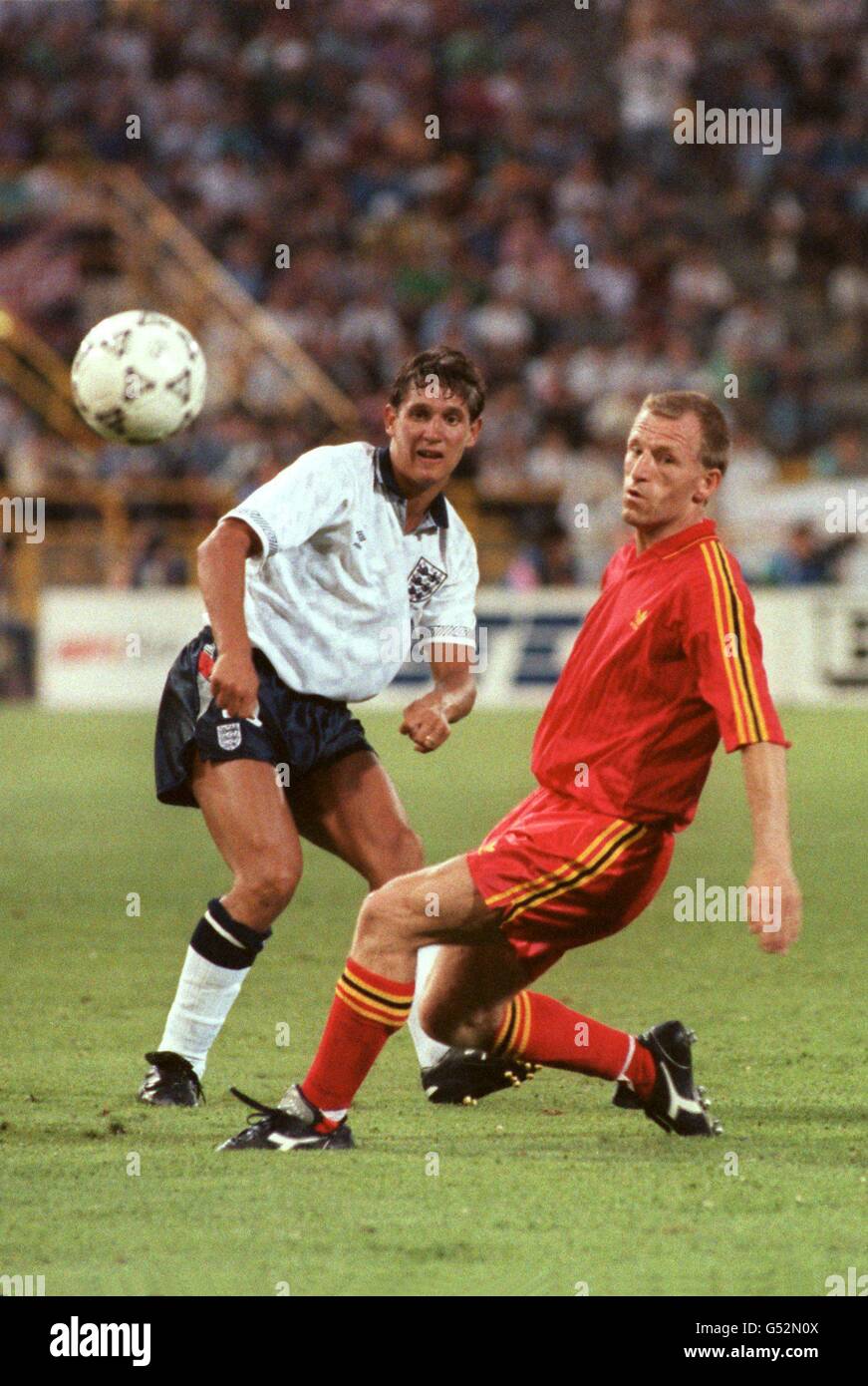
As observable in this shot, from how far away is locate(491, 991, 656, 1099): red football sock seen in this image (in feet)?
16.3

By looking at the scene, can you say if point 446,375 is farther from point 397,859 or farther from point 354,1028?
point 354,1028

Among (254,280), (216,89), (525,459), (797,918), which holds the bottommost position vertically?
(797,918)

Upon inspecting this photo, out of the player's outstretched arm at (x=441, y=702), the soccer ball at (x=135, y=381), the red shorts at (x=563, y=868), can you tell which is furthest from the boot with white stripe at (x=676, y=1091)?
the soccer ball at (x=135, y=381)

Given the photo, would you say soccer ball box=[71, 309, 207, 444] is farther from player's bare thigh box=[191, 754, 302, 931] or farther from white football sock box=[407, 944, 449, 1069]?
white football sock box=[407, 944, 449, 1069]

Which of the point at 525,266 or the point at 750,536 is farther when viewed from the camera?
the point at 525,266

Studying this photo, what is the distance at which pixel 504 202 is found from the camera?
21.3m

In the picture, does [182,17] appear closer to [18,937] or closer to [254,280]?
[254,280]

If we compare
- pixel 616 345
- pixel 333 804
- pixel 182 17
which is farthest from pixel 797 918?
pixel 182 17

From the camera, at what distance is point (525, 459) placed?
19375 mm

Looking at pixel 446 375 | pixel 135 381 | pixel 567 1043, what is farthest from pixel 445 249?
pixel 567 1043

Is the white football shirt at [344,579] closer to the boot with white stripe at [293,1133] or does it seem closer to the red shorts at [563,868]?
the red shorts at [563,868]

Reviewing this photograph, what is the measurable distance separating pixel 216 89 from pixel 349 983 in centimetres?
1961

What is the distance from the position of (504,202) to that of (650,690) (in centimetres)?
1732

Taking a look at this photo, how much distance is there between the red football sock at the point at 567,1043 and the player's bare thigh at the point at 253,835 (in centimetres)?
64
